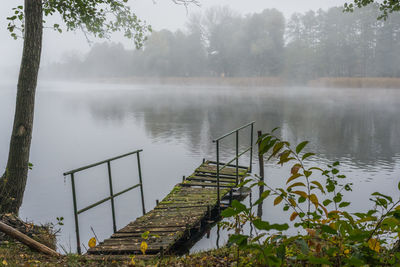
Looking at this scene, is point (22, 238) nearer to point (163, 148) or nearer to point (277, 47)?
point (163, 148)

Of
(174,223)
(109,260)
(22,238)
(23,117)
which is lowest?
(174,223)

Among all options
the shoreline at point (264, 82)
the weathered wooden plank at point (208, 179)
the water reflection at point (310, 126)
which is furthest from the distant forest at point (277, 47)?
the weathered wooden plank at point (208, 179)

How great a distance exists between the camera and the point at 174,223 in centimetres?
709

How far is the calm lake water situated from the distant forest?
33.0 meters

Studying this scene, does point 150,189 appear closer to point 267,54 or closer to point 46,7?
point 46,7

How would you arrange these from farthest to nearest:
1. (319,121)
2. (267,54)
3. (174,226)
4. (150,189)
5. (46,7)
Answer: (267,54) → (319,121) → (150,189) → (46,7) → (174,226)

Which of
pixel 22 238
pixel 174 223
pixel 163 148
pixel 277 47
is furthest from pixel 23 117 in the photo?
pixel 277 47

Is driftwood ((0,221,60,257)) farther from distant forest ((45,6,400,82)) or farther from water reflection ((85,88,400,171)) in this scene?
distant forest ((45,6,400,82))

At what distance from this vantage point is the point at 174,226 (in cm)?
695

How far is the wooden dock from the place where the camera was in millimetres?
5855

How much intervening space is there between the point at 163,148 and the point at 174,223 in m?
16.7

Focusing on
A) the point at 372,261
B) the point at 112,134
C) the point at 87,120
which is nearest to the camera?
the point at 372,261

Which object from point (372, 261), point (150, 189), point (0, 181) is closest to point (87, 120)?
point (150, 189)

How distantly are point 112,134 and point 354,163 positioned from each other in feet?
59.3
